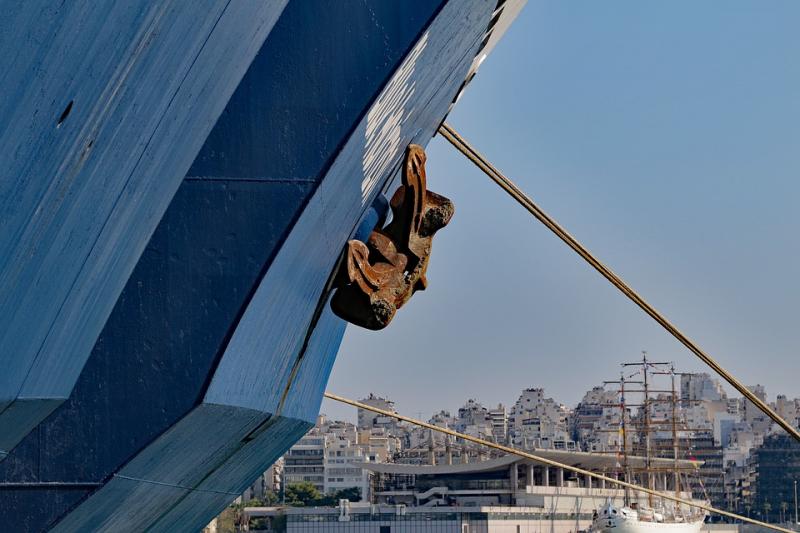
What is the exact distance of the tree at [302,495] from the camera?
368 ft

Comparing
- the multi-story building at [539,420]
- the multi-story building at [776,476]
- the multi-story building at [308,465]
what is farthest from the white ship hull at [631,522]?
the multi-story building at [539,420]

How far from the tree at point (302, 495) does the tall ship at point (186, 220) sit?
107 metres

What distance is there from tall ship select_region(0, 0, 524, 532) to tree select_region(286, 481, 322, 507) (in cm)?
10698

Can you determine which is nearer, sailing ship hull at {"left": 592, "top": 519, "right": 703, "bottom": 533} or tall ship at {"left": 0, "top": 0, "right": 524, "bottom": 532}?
Result: tall ship at {"left": 0, "top": 0, "right": 524, "bottom": 532}

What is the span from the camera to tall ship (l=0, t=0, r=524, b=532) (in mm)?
2795

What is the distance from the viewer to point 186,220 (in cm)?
431

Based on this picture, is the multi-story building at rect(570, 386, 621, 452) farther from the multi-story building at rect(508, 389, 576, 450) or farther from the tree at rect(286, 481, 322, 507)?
the tree at rect(286, 481, 322, 507)

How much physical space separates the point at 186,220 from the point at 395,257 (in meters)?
0.93

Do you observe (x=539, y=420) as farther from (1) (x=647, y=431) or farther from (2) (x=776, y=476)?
(1) (x=647, y=431)

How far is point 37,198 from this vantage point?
9.09 feet

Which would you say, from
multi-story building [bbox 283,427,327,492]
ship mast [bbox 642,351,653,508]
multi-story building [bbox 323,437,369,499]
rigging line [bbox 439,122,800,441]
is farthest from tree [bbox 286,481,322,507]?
rigging line [bbox 439,122,800,441]

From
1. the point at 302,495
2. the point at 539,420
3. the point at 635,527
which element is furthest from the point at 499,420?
the point at 635,527

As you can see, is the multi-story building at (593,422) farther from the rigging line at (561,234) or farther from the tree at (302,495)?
the rigging line at (561,234)

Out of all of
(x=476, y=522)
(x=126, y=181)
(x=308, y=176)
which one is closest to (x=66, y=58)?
(x=126, y=181)
